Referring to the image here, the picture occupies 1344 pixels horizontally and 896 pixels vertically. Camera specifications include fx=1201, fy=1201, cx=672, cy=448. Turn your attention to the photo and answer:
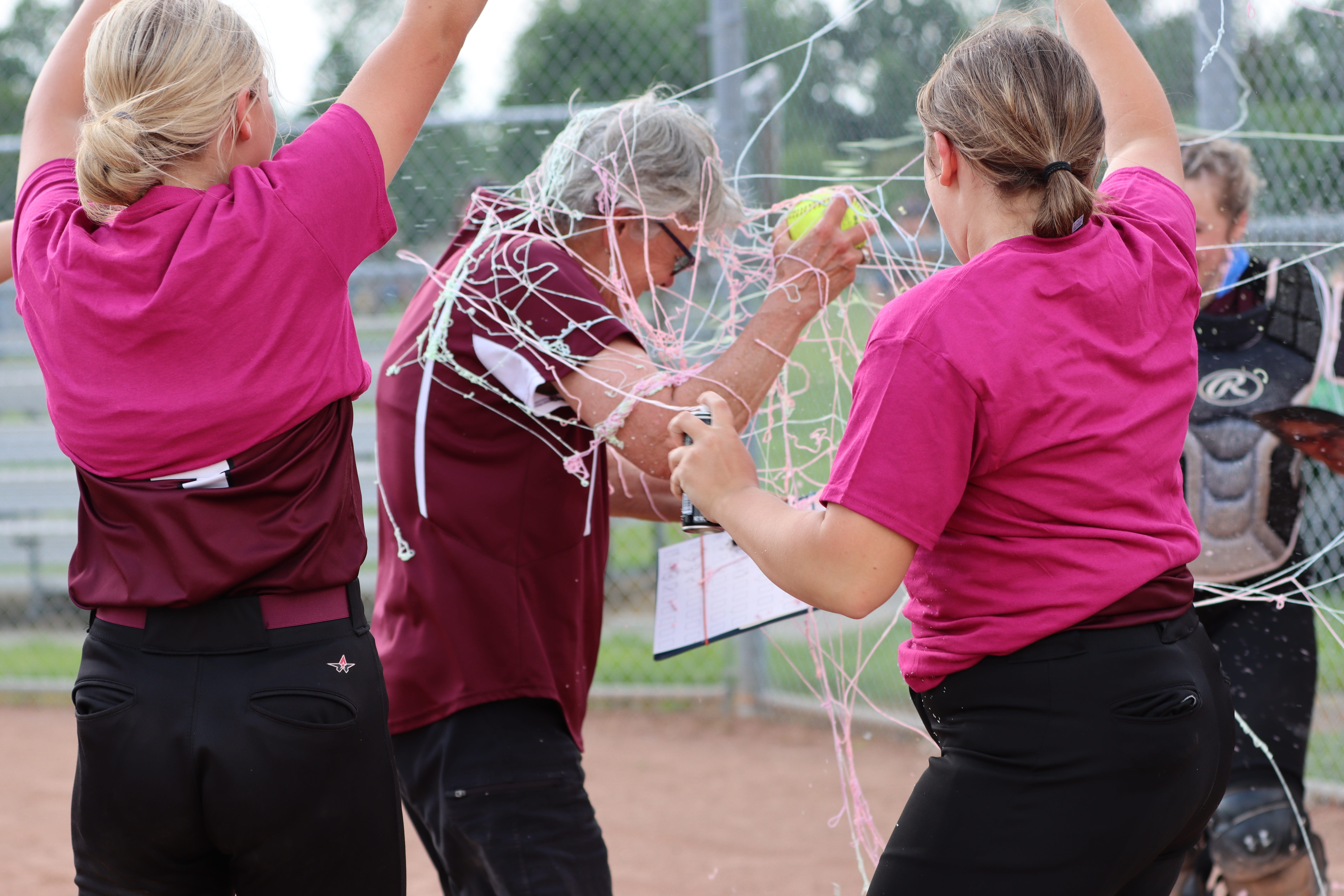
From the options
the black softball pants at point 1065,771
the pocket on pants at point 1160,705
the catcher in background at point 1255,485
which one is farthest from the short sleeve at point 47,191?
the catcher in background at point 1255,485

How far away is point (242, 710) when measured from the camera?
5.04 ft

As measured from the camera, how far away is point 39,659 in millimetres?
6723

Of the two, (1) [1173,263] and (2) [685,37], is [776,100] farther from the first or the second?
(1) [1173,263]

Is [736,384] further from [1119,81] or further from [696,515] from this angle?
[1119,81]

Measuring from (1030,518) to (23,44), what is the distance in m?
24.7

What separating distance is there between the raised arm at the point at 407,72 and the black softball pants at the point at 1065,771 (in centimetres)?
105

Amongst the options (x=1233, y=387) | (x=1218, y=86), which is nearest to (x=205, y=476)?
(x=1233, y=387)

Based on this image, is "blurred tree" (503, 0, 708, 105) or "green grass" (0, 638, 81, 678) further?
"green grass" (0, 638, 81, 678)

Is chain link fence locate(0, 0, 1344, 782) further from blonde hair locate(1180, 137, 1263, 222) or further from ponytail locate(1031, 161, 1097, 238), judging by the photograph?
ponytail locate(1031, 161, 1097, 238)

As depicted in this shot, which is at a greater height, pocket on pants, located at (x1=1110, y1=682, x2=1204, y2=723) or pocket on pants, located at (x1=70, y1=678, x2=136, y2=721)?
pocket on pants, located at (x1=1110, y1=682, x2=1204, y2=723)

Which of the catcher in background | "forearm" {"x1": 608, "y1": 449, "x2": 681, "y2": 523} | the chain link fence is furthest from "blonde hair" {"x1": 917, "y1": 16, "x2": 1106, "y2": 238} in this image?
the catcher in background

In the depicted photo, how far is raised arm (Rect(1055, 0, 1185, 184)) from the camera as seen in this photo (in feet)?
6.17

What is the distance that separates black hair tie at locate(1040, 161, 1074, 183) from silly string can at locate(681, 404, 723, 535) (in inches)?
21.4

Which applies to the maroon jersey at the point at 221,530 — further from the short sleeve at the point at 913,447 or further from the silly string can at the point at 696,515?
the short sleeve at the point at 913,447
